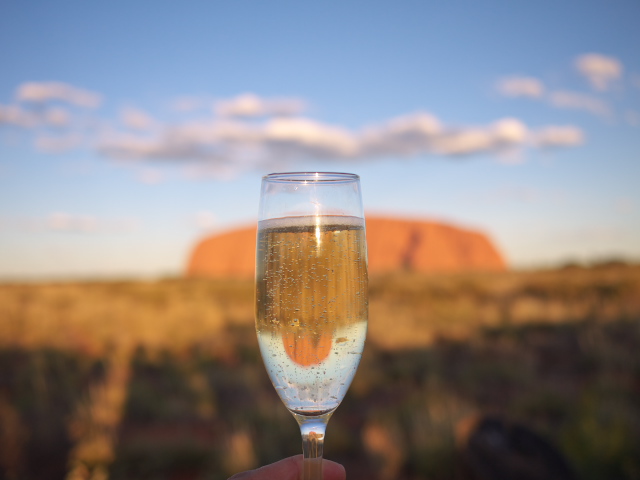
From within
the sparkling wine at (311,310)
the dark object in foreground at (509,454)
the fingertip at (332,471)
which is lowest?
the dark object in foreground at (509,454)

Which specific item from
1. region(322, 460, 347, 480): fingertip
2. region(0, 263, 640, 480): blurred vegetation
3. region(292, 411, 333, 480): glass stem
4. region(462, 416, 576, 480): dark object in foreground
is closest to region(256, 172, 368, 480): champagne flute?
region(292, 411, 333, 480): glass stem

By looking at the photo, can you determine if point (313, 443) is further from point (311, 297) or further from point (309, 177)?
point (309, 177)

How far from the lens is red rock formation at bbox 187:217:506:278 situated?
9938 centimetres

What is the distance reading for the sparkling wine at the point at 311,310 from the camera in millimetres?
1399

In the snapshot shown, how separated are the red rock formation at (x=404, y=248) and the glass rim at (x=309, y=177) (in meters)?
96.0

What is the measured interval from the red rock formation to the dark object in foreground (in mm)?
92369

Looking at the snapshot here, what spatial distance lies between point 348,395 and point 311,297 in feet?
24.2

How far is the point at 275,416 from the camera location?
6.98 metres

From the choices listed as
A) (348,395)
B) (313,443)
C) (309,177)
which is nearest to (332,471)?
(313,443)

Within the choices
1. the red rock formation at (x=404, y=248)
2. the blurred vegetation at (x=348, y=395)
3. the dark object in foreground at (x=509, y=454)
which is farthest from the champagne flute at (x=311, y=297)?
the red rock formation at (x=404, y=248)

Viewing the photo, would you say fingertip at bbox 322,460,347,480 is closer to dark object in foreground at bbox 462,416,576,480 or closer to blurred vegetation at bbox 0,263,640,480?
dark object in foreground at bbox 462,416,576,480

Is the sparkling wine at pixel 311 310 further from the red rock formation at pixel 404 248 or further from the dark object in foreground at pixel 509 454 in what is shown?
the red rock formation at pixel 404 248

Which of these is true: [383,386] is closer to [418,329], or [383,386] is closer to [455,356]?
[455,356]

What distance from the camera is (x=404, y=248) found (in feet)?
329
